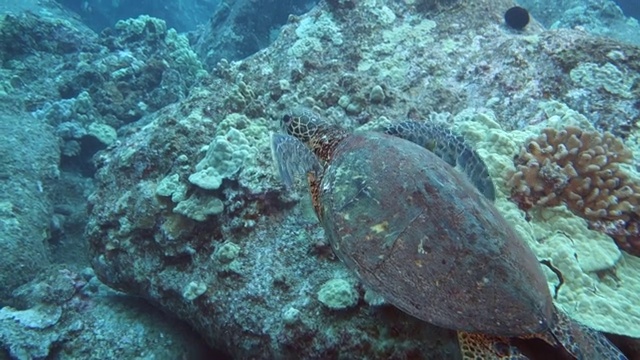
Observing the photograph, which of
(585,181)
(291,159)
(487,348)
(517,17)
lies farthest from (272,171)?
(517,17)

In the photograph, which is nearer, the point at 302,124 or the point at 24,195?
the point at 302,124

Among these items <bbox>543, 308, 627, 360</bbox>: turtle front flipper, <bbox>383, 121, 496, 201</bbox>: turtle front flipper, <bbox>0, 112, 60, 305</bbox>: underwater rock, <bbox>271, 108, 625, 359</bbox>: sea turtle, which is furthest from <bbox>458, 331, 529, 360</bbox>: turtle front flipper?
<bbox>0, 112, 60, 305</bbox>: underwater rock

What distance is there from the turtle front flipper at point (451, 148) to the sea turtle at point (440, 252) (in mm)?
592

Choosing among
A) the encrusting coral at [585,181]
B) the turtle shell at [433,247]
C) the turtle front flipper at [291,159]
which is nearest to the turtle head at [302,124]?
the turtle front flipper at [291,159]

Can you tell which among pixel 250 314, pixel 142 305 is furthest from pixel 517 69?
pixel 142 305

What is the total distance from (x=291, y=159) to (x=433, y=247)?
126cm

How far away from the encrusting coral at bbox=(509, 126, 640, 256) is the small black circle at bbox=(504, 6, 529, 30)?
7.17ft

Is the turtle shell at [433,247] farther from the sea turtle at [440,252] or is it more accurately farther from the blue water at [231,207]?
the blue water at [231,207]

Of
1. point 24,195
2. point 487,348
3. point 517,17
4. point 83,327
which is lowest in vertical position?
point 83,327

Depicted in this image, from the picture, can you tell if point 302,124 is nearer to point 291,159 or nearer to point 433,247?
point 291,159

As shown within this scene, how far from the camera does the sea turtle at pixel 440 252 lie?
1.64 metres

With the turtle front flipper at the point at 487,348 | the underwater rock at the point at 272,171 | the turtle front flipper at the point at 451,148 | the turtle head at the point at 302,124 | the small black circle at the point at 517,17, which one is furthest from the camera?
the small black circle at the point at 517,17

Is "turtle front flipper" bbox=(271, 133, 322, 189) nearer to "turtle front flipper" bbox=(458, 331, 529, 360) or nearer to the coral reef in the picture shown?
"turtle front flipper" bbox=(458, 331, 529, 360)

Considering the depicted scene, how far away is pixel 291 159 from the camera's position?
2643 millimetres
